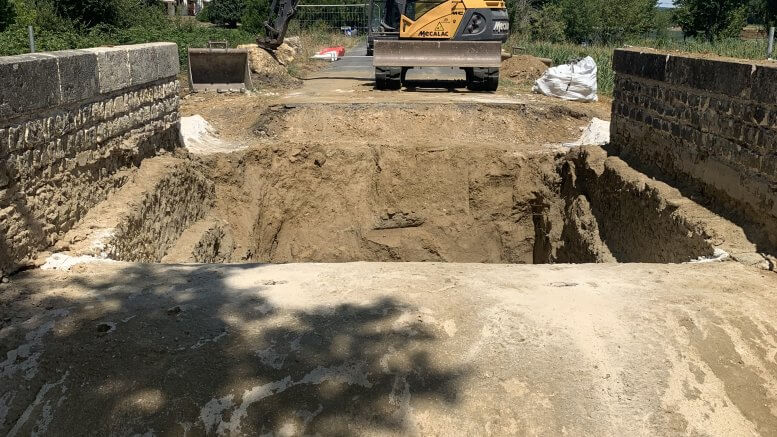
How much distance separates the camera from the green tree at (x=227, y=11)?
4656cm

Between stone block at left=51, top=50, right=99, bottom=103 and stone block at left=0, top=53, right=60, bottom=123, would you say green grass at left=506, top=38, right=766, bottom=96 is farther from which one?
stone block at left=0, top=53, right=60, bottom=123

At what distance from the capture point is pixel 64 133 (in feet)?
18.1

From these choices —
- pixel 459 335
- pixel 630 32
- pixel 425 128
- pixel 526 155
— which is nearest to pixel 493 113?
pixel 425 128

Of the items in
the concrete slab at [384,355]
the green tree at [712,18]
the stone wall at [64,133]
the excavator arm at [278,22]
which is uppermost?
the green tree at [712,18]

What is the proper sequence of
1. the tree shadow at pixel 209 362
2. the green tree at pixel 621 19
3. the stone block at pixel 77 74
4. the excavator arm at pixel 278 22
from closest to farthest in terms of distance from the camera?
the tree shadow at pixel 209 362, the stone block at pixel 77 74, the excavator arm at pixel 278 22, the green tree at pixel 621 19

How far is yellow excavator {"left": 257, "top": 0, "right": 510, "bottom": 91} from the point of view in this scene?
14625 mm

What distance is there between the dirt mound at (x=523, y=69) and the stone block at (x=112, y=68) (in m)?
12.9

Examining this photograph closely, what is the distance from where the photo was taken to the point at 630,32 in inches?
1486

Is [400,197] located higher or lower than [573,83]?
lower

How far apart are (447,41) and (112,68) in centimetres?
942

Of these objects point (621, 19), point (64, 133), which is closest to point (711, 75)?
point (64, 133)

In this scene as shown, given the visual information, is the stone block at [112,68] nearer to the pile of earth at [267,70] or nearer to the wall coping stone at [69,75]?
the wall coping stone at [69,75]

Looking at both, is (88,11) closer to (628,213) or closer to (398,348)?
(628,213)

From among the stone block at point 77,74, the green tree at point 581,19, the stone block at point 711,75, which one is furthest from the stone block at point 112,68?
the green tree at point 581,19
